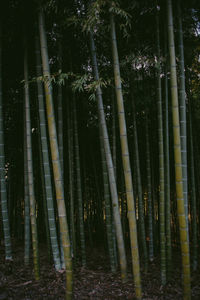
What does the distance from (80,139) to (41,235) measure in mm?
3167

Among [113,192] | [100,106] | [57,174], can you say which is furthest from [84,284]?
[100,106]

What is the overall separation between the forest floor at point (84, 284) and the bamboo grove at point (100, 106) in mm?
147

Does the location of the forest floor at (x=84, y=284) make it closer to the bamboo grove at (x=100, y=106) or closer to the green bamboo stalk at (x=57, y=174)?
the bamboo grove at (x=100, y=106)

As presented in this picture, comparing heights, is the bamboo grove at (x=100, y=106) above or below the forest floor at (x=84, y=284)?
above

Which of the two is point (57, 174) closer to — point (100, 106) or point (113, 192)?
point (113, 192)

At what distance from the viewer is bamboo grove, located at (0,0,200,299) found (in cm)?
282

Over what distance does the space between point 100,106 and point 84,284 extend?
249cm

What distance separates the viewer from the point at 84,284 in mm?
3537

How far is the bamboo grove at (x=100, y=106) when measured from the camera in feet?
9.27

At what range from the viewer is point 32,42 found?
385 centimetres

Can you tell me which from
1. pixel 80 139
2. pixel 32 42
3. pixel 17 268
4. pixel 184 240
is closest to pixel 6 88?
pixel 32 42

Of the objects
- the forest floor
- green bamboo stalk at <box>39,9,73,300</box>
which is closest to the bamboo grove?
green bamboo stalk at <box>39,9,73,300</box>

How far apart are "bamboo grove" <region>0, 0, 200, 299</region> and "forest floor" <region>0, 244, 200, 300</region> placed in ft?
0.48

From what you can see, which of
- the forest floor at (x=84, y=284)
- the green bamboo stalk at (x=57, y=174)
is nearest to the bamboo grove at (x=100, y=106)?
the green bamboo stalk at (x=57, y=174)
